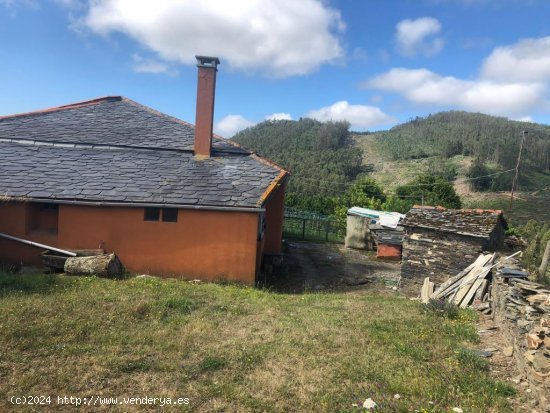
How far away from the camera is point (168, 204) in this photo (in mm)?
10984

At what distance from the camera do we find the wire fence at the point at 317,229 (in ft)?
79.5

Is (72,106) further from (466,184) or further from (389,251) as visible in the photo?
(466,184)

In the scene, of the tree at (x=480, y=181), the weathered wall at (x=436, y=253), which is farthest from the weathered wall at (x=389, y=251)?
the tree at (x=480, y=181)

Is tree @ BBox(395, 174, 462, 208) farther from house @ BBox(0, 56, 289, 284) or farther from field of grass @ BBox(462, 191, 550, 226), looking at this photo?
house @ BBox(0, 56, 289, 284)

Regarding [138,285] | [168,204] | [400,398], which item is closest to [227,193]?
[168,204]

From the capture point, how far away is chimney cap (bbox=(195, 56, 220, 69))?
44.7ft

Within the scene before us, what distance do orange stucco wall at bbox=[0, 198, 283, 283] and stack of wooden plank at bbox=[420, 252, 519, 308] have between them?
544cm

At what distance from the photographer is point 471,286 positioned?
947cm

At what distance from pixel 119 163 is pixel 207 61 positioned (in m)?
4.85

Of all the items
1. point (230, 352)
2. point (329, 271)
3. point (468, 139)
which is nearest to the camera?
point (230, 352)

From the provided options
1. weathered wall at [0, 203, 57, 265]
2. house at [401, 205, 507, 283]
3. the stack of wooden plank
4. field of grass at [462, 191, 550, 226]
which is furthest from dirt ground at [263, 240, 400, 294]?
field of grass at [462, 191, 550, 226]

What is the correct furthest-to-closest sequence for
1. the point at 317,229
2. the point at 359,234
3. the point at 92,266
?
the point at 317,229 → the point at 359,234 → the point at 92,266

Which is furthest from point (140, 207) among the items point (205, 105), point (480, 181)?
point (480, 181)

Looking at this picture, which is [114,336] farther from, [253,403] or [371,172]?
[371,172]
